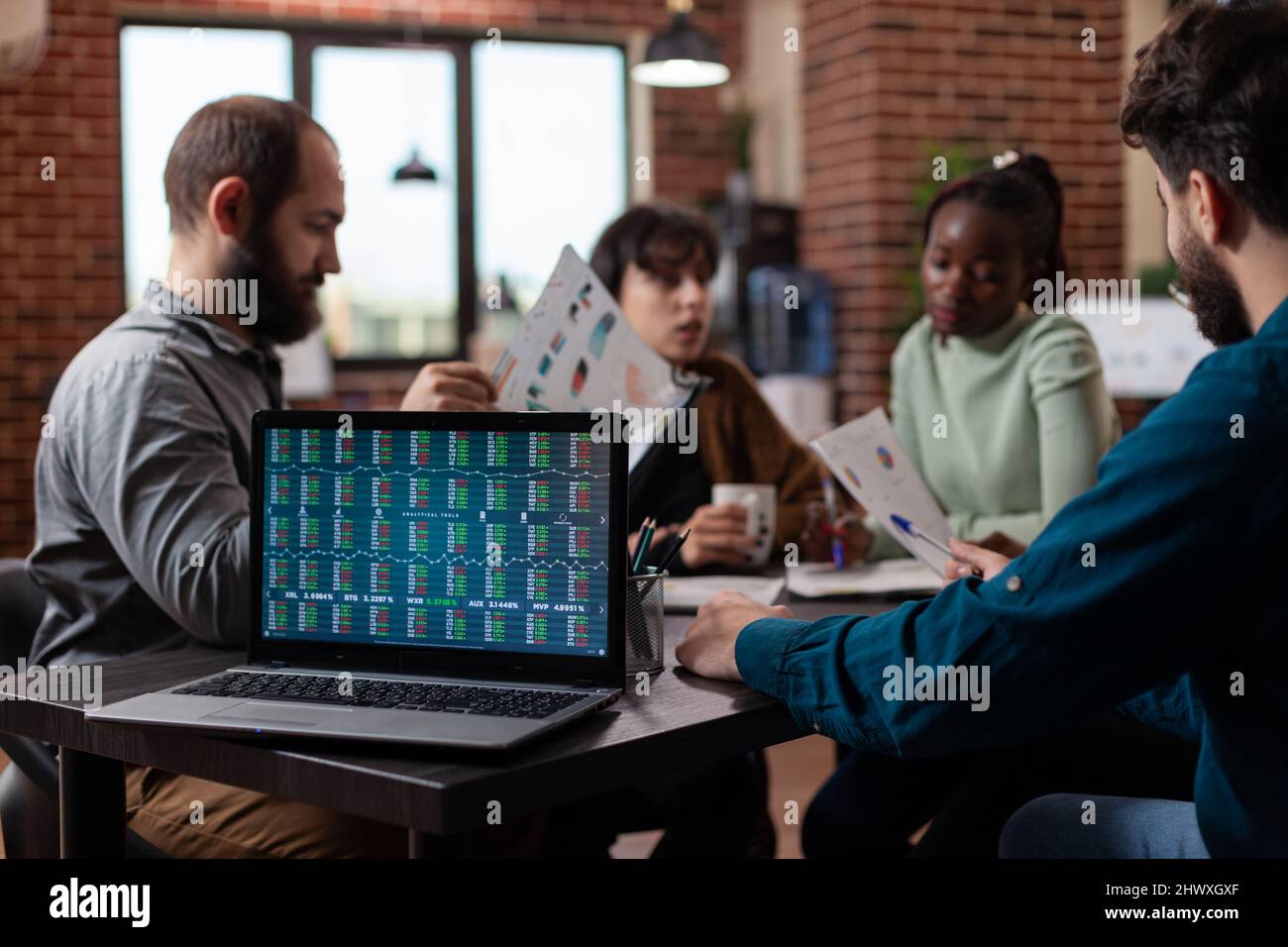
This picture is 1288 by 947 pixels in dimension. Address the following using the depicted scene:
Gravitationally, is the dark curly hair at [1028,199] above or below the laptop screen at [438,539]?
above

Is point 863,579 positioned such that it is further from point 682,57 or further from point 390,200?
point 390,200

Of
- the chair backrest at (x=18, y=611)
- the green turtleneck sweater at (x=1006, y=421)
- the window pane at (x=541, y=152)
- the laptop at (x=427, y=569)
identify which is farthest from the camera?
the window pane at (x=541, y=152)

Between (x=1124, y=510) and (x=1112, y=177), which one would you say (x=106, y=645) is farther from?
(x=1112, y=177)

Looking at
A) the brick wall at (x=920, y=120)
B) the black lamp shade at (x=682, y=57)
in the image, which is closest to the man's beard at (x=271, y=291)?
the black lamp shade at (x=682, y=57)

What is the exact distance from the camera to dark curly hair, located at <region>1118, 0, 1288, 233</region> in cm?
108

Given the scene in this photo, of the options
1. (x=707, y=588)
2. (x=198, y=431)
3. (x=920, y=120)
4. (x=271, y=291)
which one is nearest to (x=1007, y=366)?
(x=707, y=588)

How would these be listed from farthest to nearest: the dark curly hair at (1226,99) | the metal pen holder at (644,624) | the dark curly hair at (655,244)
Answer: the dark curly hair at (655,244) < the metal pen holder at (644,624) < the dark curly hair at (1226,99)

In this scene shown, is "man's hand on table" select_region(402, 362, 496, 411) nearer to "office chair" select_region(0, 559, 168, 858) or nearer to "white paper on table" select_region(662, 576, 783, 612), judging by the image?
"white paper on table" select_region(662, 576, 783, 612)

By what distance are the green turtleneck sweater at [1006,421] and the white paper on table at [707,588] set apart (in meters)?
0.31

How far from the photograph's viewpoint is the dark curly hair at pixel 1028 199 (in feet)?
7.32

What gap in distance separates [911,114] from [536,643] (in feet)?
14.3

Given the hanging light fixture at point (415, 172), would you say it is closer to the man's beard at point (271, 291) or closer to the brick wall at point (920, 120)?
the brick wall at point (920, 120)

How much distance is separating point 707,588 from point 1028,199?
37.1 inches

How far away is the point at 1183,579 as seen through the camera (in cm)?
99
